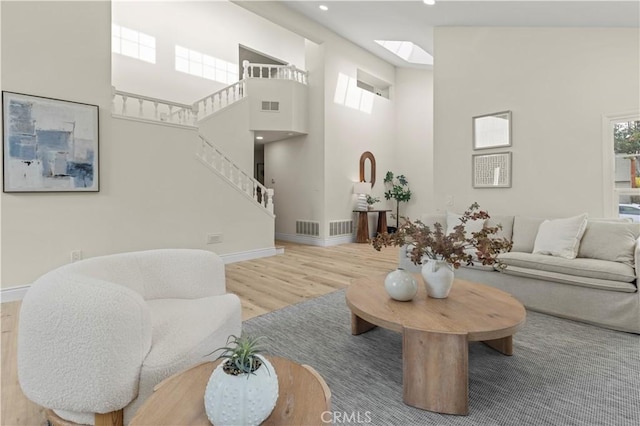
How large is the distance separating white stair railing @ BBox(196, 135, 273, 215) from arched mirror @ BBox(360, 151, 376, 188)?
8.25 ft

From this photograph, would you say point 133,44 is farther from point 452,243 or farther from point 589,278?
point 589,278

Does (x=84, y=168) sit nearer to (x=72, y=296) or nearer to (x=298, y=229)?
(x=72, y=296)

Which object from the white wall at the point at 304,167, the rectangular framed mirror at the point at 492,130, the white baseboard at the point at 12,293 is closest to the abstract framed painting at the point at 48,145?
the white baseboard at the point at 12,293

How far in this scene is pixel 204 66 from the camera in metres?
7.08

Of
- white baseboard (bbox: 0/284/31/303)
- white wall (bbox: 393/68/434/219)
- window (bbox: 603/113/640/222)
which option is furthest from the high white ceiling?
white baseboard (bbox: 0/284/31/303)

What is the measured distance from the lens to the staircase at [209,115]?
4771 millimetres

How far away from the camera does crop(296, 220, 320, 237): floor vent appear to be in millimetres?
6793

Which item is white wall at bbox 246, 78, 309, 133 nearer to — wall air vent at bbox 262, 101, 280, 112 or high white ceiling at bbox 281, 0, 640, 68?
wall air vent at bbox 262, 101, 280, 112

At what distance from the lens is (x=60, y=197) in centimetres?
347

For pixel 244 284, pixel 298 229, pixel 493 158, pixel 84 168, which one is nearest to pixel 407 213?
pixel 298 229

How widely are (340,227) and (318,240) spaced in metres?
0.62

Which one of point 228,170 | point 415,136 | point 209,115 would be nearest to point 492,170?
point 415,136

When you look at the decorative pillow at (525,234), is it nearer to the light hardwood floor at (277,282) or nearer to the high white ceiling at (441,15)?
the light hardwood floor at (277,282)

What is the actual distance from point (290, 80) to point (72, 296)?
246 inches
